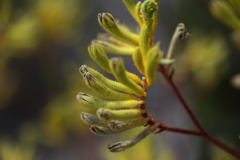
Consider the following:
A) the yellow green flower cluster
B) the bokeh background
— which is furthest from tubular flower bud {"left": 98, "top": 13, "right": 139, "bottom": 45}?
the bokeh background

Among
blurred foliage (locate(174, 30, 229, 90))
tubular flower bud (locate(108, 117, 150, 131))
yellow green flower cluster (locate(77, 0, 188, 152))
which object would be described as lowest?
blurred foliage (locate(174, 30, 229, 90))

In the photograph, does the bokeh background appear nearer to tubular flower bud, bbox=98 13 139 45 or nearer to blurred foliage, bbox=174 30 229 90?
blurred foliage, bbox=174 30 229 90

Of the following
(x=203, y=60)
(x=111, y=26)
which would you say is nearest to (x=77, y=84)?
(x=203, y=60)

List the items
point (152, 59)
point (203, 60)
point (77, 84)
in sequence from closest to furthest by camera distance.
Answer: point (152, 59)
point (203, 60)
point (77, 84)

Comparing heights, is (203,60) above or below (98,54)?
below

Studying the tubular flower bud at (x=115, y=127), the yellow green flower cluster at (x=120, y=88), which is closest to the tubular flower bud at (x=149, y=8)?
the yellow green flower cluster at (x=120, y=88)

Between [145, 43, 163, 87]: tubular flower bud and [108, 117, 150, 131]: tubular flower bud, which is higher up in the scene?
[145, 43, 163, 87]: tubular flower bud

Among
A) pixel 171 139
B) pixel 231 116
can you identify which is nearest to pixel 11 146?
pixel 171 139

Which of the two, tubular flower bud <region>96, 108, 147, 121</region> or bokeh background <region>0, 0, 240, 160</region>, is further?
bokeh background <region>0, 0, 240, 160</region>

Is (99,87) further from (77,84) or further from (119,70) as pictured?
(77,84)
